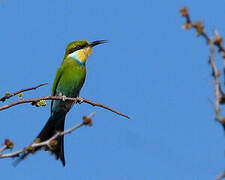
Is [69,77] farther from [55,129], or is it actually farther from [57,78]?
[55,129]

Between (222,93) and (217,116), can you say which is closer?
(217,116)

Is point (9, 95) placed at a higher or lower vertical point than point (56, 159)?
higher

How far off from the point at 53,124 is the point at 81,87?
1.30 meters

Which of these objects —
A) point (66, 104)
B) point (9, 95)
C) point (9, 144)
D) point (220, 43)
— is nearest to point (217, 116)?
point (220, 43)

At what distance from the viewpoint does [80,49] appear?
5973 mm

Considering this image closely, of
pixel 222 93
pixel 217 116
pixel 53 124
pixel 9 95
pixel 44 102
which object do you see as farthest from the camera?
pixel 53 124

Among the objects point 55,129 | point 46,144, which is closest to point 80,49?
point 55,129

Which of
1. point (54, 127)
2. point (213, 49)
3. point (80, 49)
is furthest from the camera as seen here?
point (80, 49)

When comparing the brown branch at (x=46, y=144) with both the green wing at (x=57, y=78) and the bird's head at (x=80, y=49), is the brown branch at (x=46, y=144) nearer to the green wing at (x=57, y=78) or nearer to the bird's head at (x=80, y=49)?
the green wing at (x=57, y=78)

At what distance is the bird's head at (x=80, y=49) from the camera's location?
591cm

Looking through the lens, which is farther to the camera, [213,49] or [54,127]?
[54,127]

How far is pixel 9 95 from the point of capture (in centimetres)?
259

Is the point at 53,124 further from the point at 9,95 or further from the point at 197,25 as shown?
the point at 197,25

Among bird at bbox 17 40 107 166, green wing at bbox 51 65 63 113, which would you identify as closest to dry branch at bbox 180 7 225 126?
bird at bbox 17 40 107 166
